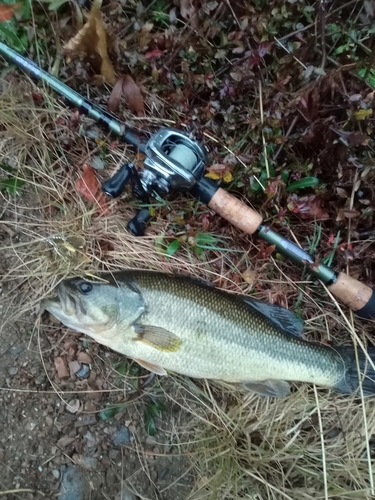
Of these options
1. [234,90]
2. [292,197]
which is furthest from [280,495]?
[234,90]

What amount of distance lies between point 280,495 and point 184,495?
0.59 m

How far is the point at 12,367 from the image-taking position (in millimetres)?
2895

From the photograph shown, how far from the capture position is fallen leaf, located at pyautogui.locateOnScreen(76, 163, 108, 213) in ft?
9.68

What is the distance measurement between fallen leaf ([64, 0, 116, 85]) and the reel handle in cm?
94

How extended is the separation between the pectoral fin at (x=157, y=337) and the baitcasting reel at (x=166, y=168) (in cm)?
77

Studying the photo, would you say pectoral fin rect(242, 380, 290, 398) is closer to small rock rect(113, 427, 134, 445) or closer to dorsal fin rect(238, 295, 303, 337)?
dorsal fin rect(238, 295, 303, 337)

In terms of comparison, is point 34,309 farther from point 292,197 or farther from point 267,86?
point 267,86

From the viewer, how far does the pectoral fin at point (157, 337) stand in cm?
256

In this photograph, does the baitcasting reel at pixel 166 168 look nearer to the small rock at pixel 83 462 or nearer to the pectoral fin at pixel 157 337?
the pectoral fin at pixel 157 337

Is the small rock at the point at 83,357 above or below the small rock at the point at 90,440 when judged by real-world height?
above

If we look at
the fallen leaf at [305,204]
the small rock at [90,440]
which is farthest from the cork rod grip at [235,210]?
the small rock at [90,440]

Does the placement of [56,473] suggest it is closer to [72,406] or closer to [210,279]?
[72,406]

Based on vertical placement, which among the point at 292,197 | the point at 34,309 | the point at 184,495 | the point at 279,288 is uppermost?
the point at 292,197

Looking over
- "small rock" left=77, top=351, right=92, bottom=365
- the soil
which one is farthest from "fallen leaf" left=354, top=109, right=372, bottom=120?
"small rock" left=77, top=351, right=92, bottom=365
